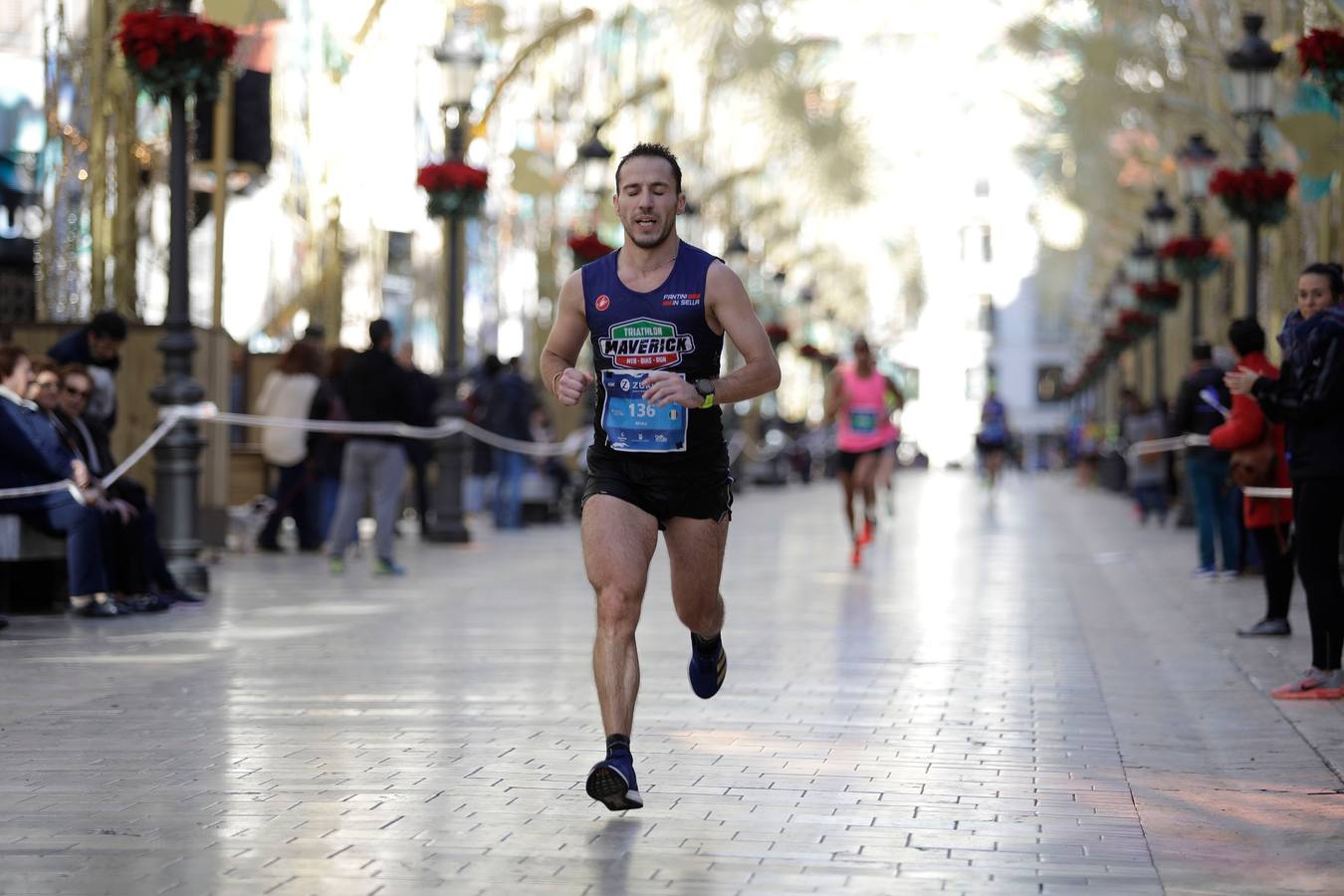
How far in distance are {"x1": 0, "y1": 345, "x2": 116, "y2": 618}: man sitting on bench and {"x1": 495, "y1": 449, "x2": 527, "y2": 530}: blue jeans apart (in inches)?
488

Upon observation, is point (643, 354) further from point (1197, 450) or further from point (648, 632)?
point (1197, 450)

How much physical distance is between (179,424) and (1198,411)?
334 inches

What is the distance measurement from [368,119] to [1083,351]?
2521 inches

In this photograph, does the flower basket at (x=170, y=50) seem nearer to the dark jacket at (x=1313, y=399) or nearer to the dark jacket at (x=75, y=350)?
the dark jacket at (x=75, y=350)

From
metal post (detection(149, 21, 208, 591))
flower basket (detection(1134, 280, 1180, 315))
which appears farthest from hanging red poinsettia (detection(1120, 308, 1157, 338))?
metal post (detection(149, 21, 208, 591))

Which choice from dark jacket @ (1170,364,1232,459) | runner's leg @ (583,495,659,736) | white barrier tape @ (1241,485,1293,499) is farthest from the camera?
dark jacket @ (1170,364,1232,459)

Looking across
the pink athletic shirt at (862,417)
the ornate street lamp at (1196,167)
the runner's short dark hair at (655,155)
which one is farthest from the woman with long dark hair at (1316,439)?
the ornate street lamp at (1196,167)

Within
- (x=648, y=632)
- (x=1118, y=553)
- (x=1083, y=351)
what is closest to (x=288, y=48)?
(x=1118, y=553)

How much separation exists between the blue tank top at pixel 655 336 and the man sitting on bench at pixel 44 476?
20.5 ft

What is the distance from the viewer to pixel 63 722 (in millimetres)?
8562

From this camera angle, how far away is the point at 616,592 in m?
6.74

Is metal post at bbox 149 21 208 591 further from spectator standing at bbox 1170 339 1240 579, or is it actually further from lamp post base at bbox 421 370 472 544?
spectator standing at bbox 1170 339 1240 579

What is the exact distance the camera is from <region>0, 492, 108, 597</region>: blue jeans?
40.9 ft

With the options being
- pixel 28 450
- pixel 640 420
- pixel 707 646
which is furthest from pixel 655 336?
pixel 28 450
